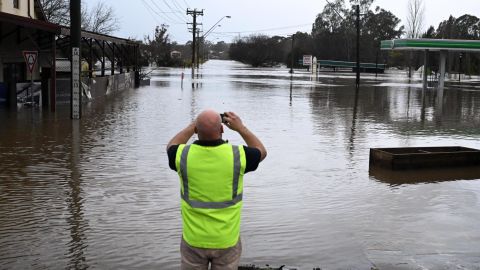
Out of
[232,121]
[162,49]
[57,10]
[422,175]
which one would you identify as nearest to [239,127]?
[232,121]

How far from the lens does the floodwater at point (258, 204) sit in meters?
5.90

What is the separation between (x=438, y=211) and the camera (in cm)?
792

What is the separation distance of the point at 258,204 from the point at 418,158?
4.29m

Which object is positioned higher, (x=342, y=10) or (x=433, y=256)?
(x=342, y=10)

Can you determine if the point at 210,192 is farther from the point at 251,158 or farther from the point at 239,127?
the point at 239,127

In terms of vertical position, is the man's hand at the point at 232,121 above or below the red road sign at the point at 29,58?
below

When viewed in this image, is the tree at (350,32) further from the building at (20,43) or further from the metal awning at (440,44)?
the building at (20,43)

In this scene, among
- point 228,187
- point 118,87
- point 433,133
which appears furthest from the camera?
point 118,87

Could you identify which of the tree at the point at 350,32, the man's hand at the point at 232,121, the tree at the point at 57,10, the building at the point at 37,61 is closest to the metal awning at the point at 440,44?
the building at the point at 37,61

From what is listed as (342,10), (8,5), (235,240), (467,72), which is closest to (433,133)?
(235,240)

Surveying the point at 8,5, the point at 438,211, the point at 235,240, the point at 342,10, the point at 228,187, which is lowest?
the point at 438,211

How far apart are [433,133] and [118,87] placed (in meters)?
22.1

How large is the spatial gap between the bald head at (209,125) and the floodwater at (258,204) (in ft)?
7.34

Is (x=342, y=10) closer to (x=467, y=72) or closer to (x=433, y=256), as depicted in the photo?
Result: (x=467, y=72)
